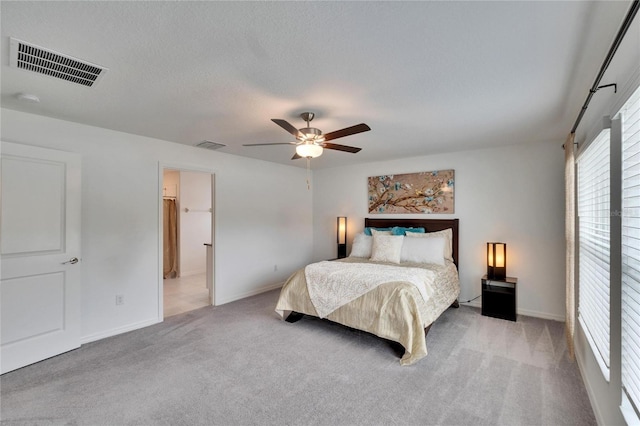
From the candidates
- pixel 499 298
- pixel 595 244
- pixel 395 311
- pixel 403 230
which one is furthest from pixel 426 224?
pixel 595 244

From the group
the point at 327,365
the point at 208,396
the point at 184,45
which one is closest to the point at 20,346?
the point at 208,396

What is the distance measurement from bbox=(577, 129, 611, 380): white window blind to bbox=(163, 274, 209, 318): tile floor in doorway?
4491 millimetres

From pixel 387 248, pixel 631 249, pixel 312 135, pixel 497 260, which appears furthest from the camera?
pixel 387 248

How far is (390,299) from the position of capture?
111 inches

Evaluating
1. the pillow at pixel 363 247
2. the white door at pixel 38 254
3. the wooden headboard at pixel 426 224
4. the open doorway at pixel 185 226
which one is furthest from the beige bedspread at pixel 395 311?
the open doorway at pixel 185 226

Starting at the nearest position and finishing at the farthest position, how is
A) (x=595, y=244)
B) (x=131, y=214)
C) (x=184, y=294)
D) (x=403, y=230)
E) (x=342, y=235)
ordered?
1. (x=595, y=244)
2. (x=131, y=214)
3. (x=403, y=230)
4. (x=184, y=294)
5. (x=342, y=235)

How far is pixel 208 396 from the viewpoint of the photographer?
7.03ft

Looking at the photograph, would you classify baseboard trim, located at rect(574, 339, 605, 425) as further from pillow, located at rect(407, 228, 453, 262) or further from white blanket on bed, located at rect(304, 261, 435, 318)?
pillow, located at rect(407, 228, 453, 262)

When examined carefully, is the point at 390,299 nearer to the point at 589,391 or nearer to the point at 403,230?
the point at 589,391

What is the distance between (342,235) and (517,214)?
287 centimetres

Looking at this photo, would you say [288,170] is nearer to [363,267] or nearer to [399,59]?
[363,267]

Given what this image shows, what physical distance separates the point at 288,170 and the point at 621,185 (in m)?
4.79

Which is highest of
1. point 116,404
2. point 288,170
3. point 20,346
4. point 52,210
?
point 288,170

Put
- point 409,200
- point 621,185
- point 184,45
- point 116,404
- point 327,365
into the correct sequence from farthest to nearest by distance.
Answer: point 409,200
point 327,365
point 116,404
point 184,45
point 621,185
